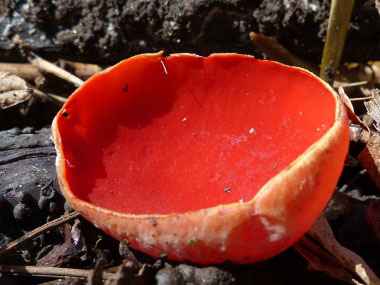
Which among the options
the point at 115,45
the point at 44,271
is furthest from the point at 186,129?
the point at 115,45

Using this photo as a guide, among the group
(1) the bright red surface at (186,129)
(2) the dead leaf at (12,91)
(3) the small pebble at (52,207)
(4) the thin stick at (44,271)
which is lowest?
(4) the thin stick at (44,271)

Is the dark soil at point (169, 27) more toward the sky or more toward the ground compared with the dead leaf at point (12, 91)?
more toward the sky

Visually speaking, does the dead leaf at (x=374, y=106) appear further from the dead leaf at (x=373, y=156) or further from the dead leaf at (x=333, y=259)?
the dead leaf at (x=333, y=259)

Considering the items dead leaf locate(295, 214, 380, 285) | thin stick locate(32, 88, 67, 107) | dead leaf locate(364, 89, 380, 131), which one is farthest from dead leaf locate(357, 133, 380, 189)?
thin stick locate(32, 88, 67, 107)

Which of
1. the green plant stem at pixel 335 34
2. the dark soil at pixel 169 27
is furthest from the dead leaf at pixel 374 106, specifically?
the dark soil at pixel 169 27

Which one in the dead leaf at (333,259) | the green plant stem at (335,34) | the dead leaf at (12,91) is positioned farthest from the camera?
the dead leaf at (12,91)

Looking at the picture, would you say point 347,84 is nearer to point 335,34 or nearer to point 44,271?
point 335,34

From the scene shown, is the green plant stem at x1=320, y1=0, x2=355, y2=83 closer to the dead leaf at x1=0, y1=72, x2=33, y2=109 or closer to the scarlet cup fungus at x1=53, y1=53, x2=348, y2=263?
the scarlet cup fungus at x1=53, y1=53, x2=348, y2=263
